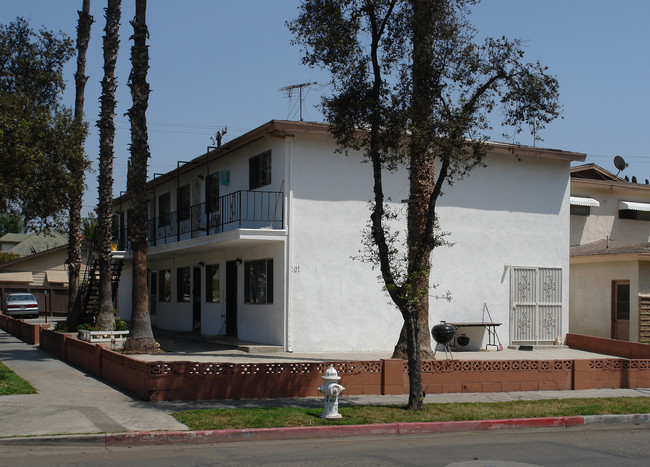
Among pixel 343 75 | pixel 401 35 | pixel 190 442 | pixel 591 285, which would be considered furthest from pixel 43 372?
pixel 591 285

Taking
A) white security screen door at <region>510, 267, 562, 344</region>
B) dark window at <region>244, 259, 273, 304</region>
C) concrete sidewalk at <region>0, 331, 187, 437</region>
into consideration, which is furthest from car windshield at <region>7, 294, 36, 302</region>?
white security screen door at <region>510, 267, 562, 344</region>

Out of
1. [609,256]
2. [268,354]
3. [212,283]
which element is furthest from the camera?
[212,283]

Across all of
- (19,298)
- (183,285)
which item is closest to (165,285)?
(183,285)

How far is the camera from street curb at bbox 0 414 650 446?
9.13m

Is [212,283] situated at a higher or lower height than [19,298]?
higher

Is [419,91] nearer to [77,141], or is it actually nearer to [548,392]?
[548,392]

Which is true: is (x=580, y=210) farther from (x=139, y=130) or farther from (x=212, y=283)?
(x=139, y=130)

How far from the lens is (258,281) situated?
20750 mm

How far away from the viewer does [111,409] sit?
11.1m

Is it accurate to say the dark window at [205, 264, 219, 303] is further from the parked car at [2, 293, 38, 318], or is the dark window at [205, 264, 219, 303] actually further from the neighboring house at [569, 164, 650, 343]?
the parked car at [2, 293, 38, 318]

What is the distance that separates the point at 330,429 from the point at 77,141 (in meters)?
9.54

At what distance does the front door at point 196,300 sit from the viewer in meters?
25.5

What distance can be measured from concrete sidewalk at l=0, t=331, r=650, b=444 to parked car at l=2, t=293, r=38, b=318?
28930 mm

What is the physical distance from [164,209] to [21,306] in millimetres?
18989
